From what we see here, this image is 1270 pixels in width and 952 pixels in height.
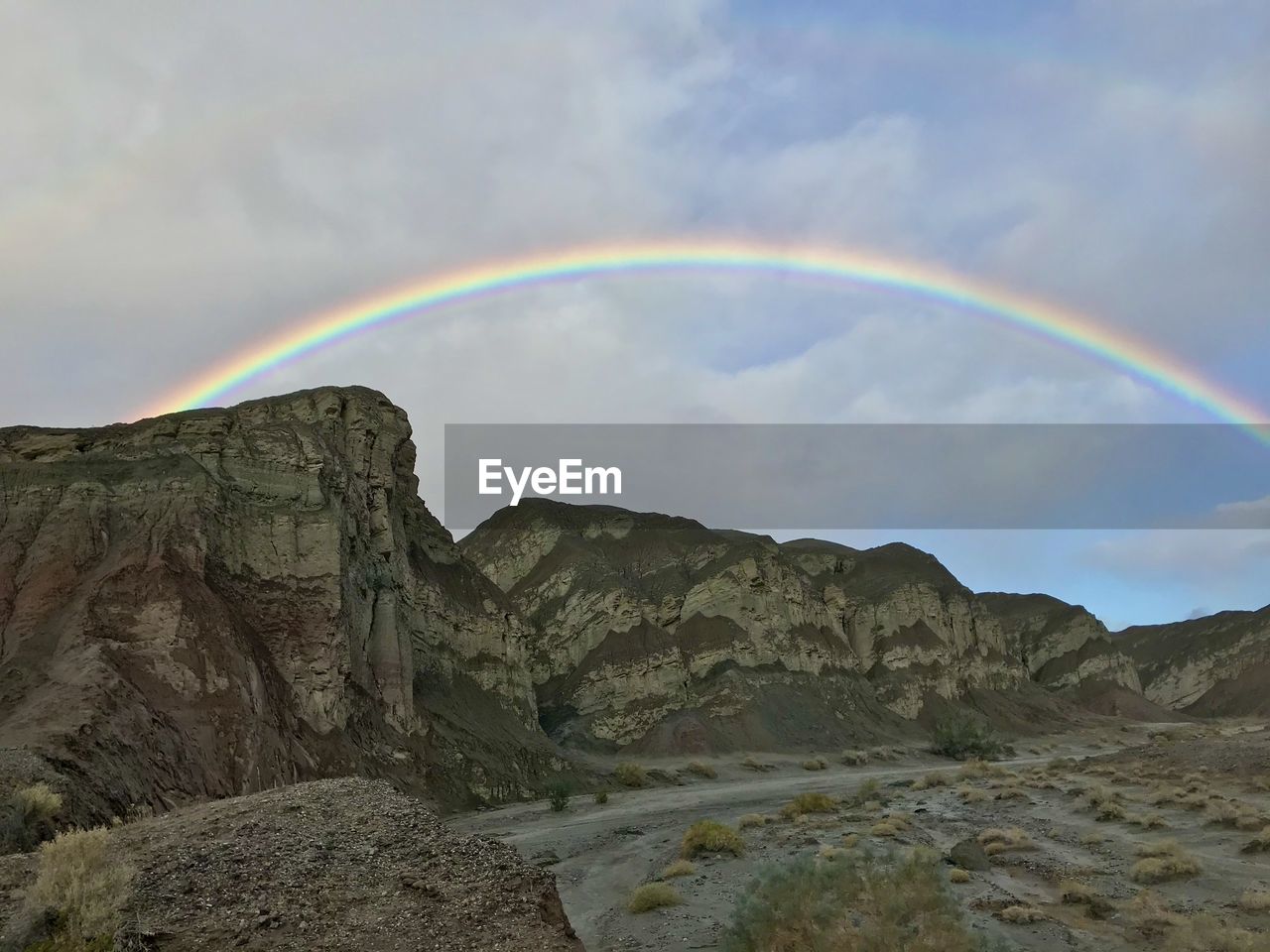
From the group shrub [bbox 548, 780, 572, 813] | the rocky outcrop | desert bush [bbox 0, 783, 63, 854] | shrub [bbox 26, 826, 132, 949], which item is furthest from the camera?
the rocky outcrop

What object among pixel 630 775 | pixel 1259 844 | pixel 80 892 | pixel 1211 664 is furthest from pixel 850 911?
pixel 1211 664

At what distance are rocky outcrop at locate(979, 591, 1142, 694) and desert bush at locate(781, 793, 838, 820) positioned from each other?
112043 mm

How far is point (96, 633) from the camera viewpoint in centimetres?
3281

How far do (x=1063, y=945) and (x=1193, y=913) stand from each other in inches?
113

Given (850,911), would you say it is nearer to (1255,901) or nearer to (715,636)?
(1255,901)

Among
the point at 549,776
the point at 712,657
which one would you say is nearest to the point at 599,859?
the point at 549,776

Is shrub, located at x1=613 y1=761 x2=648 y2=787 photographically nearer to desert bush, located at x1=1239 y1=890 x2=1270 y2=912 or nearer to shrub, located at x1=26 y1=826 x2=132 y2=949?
desert bush, located at x1=1239 y1=890 x2=1270 y2=912

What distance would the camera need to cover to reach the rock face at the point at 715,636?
3258 inches

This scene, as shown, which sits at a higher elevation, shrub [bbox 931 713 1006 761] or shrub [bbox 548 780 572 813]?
shrub [bbox 548 780 572 813]

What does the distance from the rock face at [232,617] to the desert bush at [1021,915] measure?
21981mm

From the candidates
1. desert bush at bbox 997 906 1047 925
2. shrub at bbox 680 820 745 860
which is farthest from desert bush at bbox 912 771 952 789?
desert bush at bbox 997 906 1047 925

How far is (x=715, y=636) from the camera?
91.8 meters

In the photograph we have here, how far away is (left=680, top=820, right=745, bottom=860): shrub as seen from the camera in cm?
2573

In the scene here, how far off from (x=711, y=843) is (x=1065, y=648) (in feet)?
470
